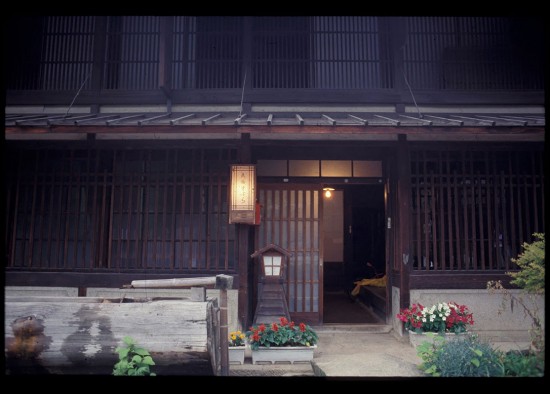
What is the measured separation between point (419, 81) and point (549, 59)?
5748 millimetres

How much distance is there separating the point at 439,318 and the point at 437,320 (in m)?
0.05

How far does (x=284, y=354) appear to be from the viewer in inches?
256

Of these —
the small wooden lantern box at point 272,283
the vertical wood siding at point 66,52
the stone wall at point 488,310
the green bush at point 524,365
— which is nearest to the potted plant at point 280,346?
the small wooden lantern box at point 272,283

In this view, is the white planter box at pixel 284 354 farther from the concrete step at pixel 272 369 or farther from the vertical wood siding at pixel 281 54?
the vertical wood siding at pixel 281 54

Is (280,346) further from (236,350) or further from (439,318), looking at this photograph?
(439,318)

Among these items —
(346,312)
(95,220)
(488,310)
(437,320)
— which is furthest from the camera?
(346,312)

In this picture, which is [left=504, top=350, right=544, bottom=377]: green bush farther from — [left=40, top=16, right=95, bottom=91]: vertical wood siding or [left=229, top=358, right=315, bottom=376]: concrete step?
[left=40, top=16, right=95, bottom=91]: vertical wood siding

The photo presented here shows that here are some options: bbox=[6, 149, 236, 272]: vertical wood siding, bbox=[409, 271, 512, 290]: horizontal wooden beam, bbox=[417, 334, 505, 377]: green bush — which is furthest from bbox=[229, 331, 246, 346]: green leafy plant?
bbox=[409, 271, 512, 290]: horizontal wooden beam

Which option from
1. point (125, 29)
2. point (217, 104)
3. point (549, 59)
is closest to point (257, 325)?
point (217, 104)

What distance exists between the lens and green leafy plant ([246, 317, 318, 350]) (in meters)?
6.52

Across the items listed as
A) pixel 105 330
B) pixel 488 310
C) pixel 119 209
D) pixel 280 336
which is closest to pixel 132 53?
pixel 119 209

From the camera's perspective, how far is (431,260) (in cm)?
821

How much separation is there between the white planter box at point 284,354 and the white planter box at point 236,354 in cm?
A: 19

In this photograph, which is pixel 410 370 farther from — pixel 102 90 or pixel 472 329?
pixel 102 90
